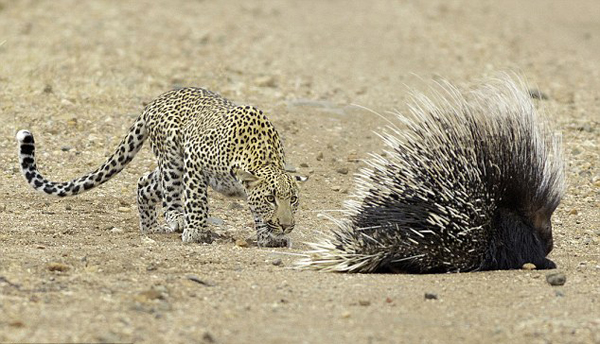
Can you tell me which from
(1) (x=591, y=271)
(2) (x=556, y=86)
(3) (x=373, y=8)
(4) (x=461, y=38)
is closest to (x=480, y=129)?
(1) (x=591, y=271)

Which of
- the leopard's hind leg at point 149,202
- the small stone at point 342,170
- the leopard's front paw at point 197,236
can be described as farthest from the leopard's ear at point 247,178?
the small stone at point 342,170

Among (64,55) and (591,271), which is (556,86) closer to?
(64,55)

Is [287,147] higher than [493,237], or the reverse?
[287,147]

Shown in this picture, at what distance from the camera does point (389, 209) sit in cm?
744

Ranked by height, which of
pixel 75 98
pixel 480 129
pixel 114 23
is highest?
pixel 114 23

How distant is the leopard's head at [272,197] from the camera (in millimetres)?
7648

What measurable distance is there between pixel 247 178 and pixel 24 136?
1.96 metres

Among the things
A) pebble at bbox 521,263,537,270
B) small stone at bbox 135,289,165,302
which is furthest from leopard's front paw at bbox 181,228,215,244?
pebble at bbox 521,263,537,270

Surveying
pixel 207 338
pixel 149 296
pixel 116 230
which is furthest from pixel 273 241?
pixel 207 338

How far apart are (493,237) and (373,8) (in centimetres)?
1681

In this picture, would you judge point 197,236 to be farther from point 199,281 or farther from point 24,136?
point 199,281

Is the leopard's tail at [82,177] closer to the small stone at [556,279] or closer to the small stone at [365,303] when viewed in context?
the small stone at [365,303]

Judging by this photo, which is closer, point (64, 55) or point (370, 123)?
point (370, 123)

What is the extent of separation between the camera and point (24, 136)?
8383 mm
